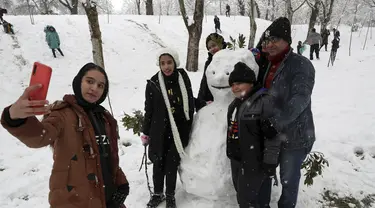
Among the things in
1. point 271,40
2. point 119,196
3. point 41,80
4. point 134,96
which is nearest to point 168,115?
point 119,196

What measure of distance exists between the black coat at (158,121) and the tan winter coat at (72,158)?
1194 mm

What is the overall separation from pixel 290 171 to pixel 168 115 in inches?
56.5

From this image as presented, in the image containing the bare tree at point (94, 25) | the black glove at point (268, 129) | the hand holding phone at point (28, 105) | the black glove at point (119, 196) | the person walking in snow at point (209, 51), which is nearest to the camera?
the hand holding phone at point (28, 105)

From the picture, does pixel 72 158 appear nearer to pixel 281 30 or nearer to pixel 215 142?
pixel 215 142

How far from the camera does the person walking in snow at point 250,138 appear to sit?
220 cm

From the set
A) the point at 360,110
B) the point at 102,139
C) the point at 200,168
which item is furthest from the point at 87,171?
the point at 360,110

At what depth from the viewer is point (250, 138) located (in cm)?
225

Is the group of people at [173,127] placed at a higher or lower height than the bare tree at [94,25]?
lower

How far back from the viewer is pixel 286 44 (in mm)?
2326

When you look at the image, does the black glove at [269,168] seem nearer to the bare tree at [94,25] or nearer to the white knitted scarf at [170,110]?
the white knitted scarf at [170,110]

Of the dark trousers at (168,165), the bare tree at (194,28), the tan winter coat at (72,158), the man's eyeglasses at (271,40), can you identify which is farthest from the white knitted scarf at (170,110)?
the bare tree at (194,28)

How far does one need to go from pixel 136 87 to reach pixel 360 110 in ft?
22.7

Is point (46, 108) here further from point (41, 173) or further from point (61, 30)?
point (61, 30)

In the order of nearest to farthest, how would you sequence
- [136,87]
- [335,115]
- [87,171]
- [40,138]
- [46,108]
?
[46,108] → [40,138] → [87,171] → [335,115] → [136,87]
